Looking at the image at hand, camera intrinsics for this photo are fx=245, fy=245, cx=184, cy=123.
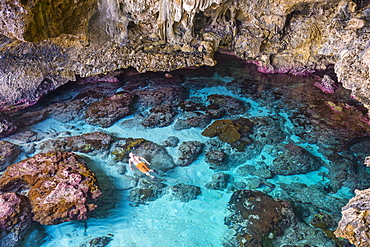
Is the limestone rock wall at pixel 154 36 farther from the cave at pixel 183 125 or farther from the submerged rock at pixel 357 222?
the submerged rock at pixel 357 222

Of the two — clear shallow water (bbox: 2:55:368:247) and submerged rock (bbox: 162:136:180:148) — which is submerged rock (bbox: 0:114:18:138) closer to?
clear shallow water (bbox: 2:55:368:247)

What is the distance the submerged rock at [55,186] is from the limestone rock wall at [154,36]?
3859 millimetres

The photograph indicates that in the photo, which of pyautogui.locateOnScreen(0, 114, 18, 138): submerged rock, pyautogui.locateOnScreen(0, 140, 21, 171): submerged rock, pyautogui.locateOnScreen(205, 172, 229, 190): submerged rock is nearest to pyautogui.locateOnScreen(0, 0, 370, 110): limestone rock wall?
pyautogui.locateOnScreen(0, 114, 18, 138): submerged rock

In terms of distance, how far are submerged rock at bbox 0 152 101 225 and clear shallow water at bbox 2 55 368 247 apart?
0.38 meters

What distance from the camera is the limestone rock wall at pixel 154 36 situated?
7.58 meters

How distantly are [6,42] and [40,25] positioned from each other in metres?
2.82

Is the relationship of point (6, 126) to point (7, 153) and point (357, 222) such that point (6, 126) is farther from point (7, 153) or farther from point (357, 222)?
point (357, 222)

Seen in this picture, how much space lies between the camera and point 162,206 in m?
5.96

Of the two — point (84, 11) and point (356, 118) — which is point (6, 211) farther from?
point (356, 118)

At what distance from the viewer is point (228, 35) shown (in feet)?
39.0

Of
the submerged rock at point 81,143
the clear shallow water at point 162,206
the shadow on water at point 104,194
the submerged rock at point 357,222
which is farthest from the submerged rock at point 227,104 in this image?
the submerged rock at point 357,222

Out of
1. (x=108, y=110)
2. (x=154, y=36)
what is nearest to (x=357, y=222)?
(x=108, y=110)

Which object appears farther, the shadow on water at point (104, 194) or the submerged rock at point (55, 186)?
the shadow on water at point (104, 194)

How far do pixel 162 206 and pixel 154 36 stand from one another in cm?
796
